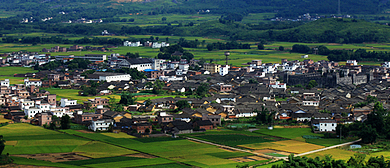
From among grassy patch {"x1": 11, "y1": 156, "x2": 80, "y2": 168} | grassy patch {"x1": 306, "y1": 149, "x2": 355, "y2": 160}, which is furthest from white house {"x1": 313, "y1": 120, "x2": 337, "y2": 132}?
grassy patch {"x1": 11, "y1": 156, "x2": 80, "y2": 168}

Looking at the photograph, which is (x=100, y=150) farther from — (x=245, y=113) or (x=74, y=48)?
(x=74, y=48)

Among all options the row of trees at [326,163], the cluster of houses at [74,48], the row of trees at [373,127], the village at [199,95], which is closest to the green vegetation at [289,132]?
the village at [199,95]

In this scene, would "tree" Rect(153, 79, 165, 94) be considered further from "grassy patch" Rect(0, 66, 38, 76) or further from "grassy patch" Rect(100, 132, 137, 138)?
"grassy patch" Rect(0, 66, 38, 76)

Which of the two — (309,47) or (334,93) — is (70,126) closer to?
(334,93)

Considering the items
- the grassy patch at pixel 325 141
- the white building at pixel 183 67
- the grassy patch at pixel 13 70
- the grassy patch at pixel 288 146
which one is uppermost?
the white building at pixel 183 67

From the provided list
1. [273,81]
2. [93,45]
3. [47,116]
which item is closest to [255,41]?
[93,45]

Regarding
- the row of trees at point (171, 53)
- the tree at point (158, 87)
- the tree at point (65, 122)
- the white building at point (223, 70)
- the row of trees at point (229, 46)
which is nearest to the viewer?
the tree at point (65, 122)

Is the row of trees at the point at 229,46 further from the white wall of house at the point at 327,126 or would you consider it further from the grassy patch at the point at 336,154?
the grassy patch at the point at 336,154
